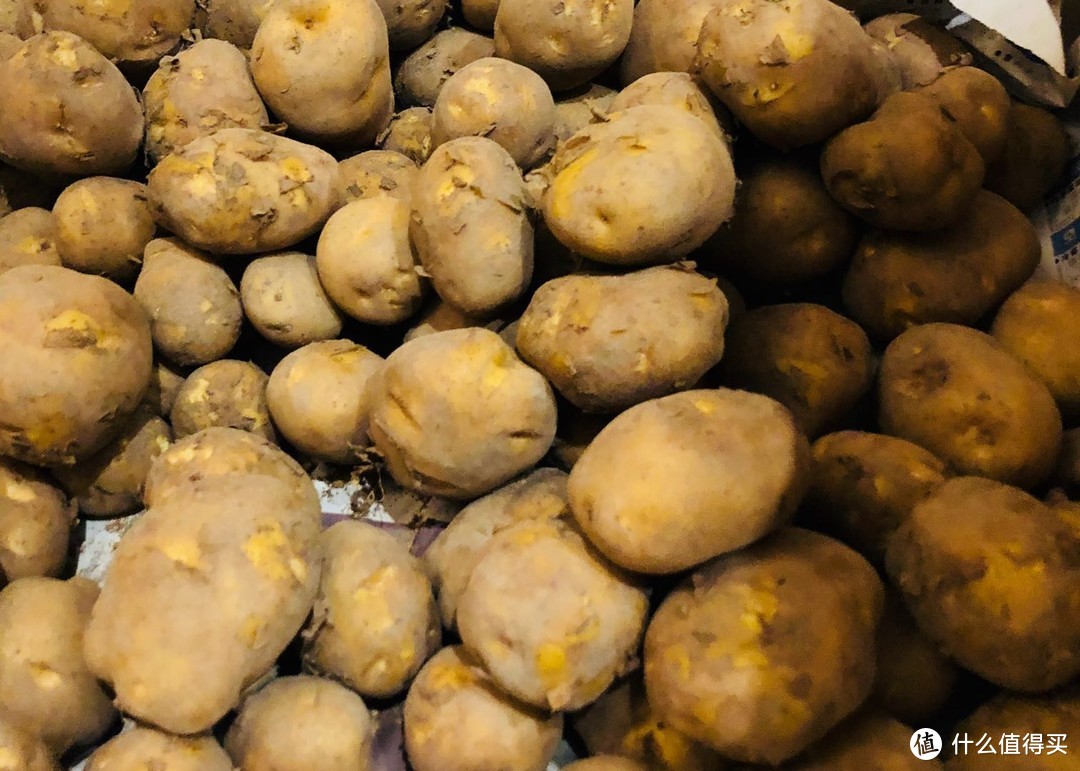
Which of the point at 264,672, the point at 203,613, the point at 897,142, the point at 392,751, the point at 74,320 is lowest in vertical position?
the point at 392,751

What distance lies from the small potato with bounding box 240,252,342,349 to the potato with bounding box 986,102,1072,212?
1.09 m

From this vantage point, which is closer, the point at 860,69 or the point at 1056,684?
the point at 1056,684

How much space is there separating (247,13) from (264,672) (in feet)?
3.63

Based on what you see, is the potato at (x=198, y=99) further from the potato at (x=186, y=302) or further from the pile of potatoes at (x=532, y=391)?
the potato at (x=186, y=302)

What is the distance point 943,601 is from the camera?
2.91ft

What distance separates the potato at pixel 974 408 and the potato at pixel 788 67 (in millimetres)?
349

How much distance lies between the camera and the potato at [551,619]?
34.2 inches

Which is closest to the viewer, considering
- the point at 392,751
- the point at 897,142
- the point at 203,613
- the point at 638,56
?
the point at 203,613

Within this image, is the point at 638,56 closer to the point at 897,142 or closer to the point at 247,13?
the point at 897,142

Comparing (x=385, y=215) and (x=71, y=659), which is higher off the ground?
(x=385, y=215)

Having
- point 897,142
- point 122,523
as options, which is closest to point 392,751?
point 122,523

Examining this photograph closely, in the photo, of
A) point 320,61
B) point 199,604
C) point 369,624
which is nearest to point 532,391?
point 369,624

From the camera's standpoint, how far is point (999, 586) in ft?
2.84

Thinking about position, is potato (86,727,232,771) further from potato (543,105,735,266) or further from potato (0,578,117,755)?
potato (543,105,735,266)
